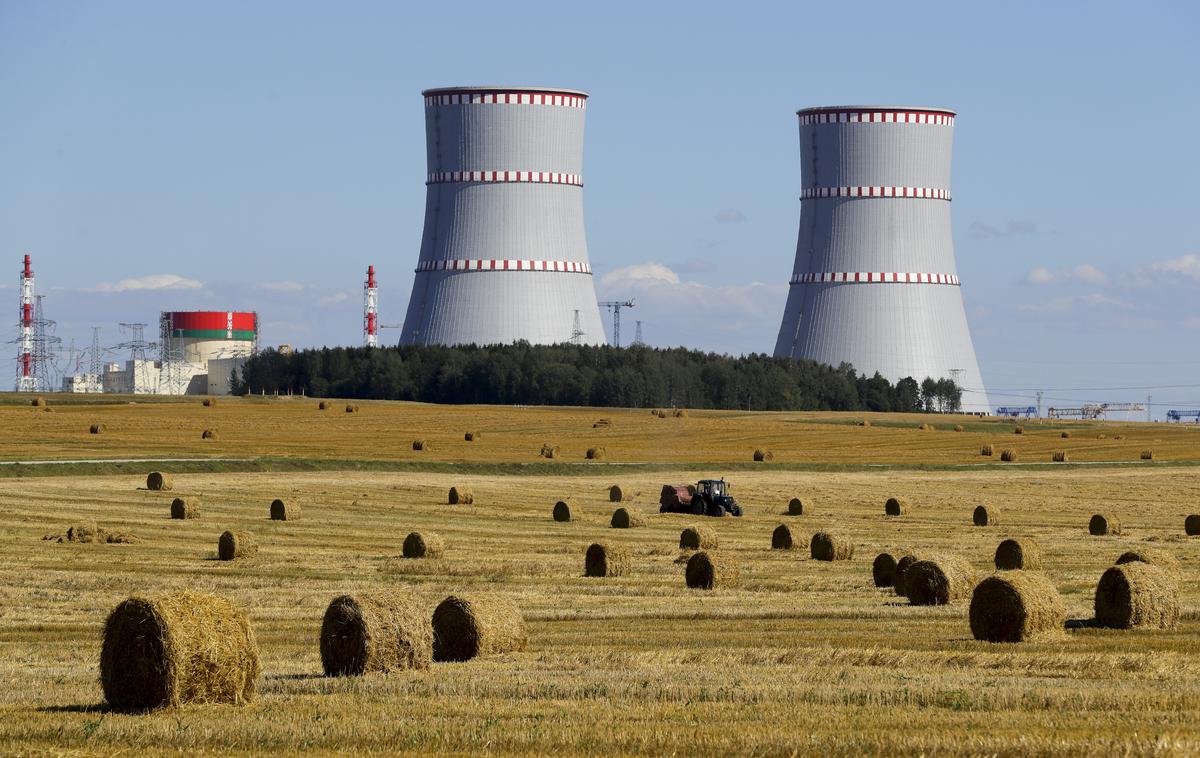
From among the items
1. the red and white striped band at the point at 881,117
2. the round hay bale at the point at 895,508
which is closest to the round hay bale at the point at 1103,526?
the round hay bale at the point at 895,508

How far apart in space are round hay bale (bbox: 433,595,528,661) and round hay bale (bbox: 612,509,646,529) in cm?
1791

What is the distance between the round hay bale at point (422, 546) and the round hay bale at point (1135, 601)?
37.3 feet

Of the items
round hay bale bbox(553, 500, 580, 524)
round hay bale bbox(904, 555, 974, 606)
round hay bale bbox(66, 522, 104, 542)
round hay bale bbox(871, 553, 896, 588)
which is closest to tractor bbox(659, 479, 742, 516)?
round hay bale bbox(553, 500, 580, 524)

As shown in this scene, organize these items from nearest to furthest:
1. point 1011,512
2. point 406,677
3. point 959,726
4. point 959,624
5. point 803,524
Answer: point 959,726 → point 406,677 → point 959,624 → point 803,524 → point 1011,512

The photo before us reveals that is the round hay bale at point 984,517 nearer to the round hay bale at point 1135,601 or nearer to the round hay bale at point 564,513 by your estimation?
the round hay bale at point 564,513

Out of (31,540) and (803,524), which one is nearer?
(31,540)

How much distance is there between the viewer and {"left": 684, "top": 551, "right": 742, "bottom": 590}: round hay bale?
2177 centimetres

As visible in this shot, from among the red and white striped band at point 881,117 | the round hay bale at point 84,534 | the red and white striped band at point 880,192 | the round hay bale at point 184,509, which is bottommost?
the round hay bale at point 84,534

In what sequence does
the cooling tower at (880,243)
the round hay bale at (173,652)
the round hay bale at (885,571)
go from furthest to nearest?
the cooling tower at (880,243)
the round hay bale at (885,571)
the round hay bale at (173,652)

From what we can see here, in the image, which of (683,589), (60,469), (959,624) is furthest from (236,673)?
(60,469)

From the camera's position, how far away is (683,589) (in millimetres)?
21719

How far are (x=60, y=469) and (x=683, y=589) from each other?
23.3 metres

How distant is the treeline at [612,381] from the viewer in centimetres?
8831

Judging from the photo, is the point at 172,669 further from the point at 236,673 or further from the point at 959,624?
the point at 959,624
